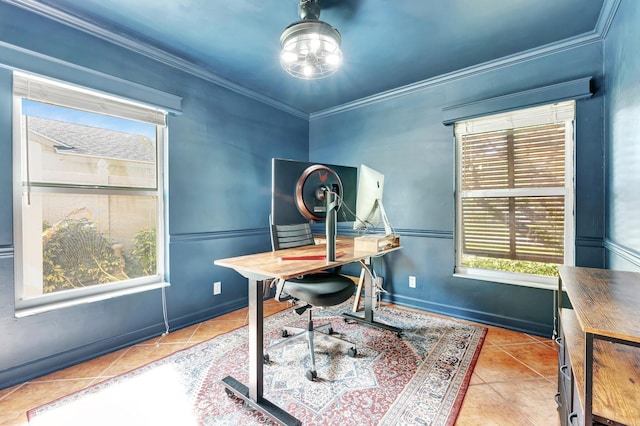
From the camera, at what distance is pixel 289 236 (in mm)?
2168

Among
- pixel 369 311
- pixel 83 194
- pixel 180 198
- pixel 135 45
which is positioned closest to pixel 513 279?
pixel 369 311

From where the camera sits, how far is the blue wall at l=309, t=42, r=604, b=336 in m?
2.15

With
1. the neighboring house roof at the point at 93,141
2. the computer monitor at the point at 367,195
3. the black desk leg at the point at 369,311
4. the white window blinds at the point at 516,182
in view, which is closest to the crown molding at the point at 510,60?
the white window blinds at the point at 516,182

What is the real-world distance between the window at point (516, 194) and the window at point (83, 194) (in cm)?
298

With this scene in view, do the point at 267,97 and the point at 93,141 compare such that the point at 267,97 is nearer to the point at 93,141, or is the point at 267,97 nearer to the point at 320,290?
the point at 93,141

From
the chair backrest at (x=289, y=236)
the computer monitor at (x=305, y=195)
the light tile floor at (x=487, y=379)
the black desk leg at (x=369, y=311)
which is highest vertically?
the computer monitor at (x=305, y=195)

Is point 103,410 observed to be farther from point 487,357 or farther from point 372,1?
point 372,1

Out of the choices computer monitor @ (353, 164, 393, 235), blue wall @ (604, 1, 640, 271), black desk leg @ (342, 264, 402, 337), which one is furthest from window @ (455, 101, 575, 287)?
computer monitor @ (353, 164, 393, 235)

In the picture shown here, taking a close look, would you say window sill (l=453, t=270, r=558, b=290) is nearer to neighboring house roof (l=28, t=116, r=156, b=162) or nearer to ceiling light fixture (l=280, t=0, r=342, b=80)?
ceiling light fixture (l=280, t=0, r=342, b=80)

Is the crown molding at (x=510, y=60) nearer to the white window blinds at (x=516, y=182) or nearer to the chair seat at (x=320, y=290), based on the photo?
the white window blinds at (x=516, y=182)

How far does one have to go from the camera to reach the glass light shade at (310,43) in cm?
174

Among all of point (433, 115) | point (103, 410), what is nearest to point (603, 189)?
point (433, 115)

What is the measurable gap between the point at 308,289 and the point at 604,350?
1.34 metres

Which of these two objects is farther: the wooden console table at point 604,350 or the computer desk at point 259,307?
the computer desk at point 259,307
